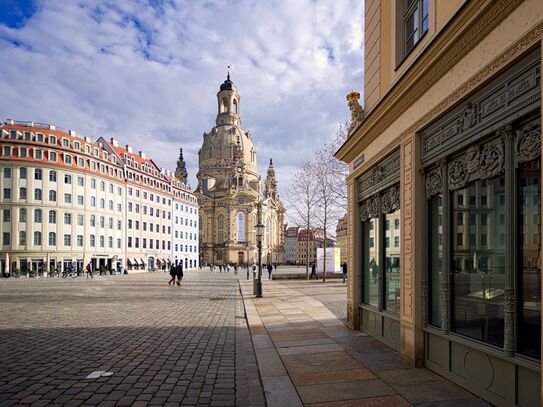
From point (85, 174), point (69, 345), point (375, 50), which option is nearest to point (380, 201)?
point (375, 50)

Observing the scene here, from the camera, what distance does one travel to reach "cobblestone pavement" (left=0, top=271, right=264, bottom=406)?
6416 mm

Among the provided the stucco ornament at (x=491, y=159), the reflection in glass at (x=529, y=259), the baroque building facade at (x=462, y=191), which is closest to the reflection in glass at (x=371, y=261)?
the baroque building facade at (x=462, y=191)

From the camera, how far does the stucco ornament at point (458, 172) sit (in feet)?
21.5

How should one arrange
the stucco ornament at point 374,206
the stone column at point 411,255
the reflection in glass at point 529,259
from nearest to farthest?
1. the reflection in glass at point 529,259
2. the stone column at point 411,255
3. the stucco ornament at point 374,206

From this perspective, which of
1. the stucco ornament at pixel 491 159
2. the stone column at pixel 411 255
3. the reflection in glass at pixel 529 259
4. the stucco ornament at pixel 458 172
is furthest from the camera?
the stone column at pixel 411 255

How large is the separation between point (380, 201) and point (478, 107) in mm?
4229

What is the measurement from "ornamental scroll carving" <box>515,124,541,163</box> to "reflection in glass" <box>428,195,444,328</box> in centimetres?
220

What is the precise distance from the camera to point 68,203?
60.7 m

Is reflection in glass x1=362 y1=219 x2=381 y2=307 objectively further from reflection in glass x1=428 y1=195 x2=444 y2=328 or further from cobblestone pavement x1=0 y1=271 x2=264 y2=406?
cobblestone pavement x1=0 y1=271 x2=264 y2=406

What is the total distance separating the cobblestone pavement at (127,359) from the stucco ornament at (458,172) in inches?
167

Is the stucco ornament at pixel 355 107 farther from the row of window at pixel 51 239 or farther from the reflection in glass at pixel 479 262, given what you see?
the row of window at pixel 51 239

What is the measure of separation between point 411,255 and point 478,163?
230 centimetres

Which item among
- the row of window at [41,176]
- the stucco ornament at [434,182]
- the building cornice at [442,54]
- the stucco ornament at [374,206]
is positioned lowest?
the stucco ornament at [374,206]

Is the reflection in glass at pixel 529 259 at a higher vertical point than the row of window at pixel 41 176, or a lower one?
lower
